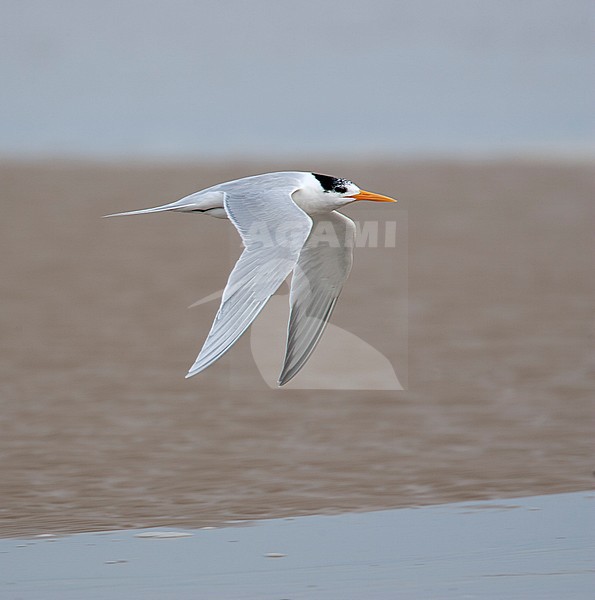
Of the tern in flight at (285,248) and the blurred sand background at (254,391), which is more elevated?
the tern in flight at (285,248)

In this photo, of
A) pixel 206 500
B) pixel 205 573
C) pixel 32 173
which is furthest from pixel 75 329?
pixel 32 173

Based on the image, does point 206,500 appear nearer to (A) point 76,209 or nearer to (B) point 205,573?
(B) point 205,573

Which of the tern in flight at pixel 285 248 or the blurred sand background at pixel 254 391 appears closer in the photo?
the tern in flight at pixel 285 248

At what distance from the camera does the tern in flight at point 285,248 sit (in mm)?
5953

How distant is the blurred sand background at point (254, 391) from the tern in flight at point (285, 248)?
2.73ft

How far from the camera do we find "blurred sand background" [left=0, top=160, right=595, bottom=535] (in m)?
7.66

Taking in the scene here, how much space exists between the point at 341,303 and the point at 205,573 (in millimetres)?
7139

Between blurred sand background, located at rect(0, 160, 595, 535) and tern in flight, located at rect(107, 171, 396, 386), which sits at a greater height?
tern in flight, located at rect(107, 171, 396, 386)

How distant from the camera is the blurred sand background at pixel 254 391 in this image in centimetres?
766

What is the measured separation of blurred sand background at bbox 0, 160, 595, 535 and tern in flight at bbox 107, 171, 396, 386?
2.73 ft

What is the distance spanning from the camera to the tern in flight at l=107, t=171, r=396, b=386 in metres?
5.95

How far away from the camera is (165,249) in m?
16.4

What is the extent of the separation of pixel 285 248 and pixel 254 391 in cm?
379

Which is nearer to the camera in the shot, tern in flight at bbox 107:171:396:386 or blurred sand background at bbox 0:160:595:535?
tern in flight at bbox 107:171:396:386
